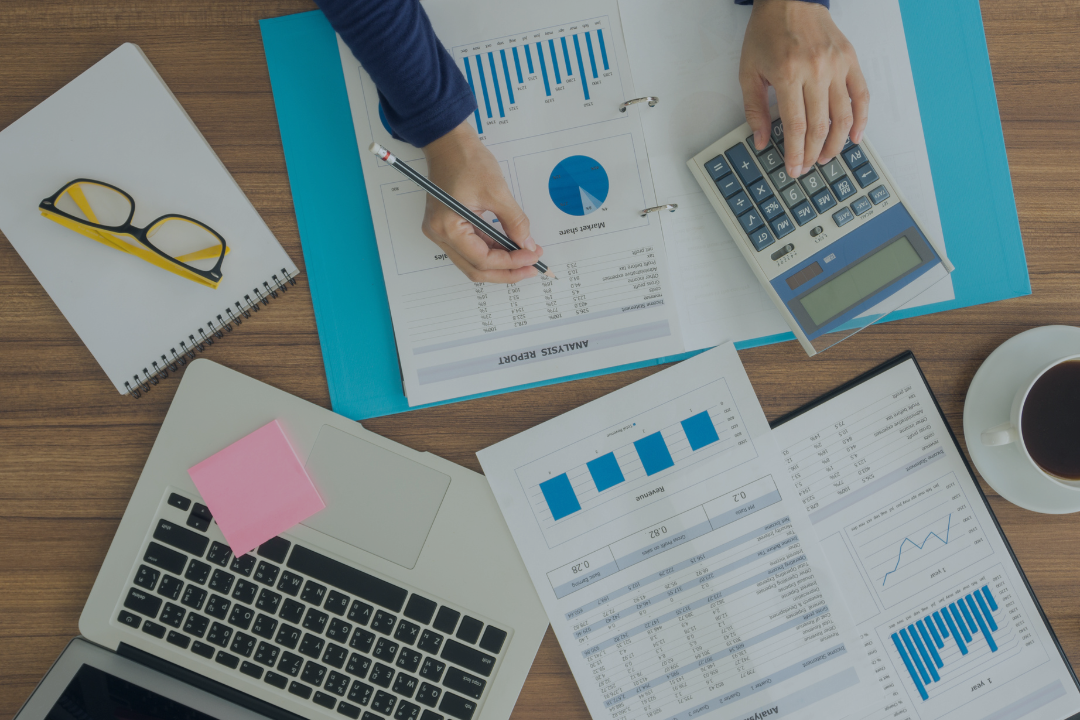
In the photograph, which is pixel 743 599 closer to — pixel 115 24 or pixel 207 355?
pixel 207 355

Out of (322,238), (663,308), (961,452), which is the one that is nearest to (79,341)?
(322,238)

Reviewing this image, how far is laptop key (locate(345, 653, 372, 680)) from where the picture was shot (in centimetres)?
75

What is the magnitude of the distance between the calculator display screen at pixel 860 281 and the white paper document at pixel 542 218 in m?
0.16

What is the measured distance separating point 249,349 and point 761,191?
2.06 ft

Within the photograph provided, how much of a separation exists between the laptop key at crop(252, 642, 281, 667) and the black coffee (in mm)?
877

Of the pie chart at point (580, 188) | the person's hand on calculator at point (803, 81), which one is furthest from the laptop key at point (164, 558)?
the person's hand on calculator at point (803, 81)

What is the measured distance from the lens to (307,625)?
76 centimetres

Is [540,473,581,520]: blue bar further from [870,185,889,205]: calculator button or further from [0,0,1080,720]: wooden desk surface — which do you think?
[870,185,889,205]: calculator button

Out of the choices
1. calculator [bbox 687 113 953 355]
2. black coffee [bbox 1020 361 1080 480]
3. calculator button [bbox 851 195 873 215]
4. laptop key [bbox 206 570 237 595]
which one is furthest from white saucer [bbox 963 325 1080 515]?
laptop key [bbox 206 570 237 595]

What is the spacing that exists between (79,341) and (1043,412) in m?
1.11

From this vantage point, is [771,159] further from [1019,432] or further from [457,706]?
[457,706]

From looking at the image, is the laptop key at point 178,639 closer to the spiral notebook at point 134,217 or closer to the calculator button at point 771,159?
the spiral notebook at point 134,217

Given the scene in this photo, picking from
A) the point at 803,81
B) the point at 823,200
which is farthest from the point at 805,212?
the point at 803,81

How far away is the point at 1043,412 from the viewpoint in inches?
28.3
